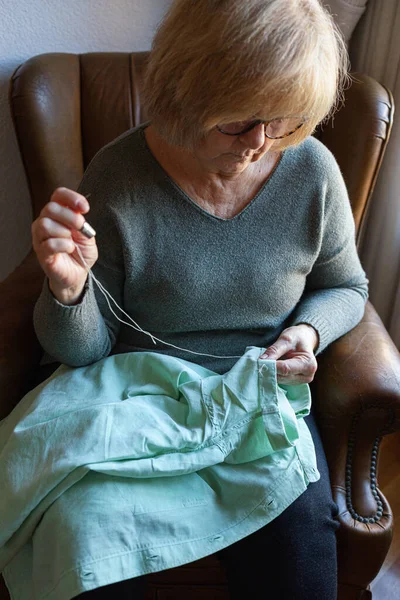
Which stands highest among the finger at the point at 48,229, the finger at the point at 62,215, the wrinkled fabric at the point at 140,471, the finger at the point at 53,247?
the finger at the point at 62,215

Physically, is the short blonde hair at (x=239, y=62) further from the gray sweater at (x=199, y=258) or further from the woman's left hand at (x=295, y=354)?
the woman's left hand at (x=295, y=354)

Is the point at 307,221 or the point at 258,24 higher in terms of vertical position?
the point at 258,24

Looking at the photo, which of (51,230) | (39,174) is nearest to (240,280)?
(51,230)

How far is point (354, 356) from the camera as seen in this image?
1.09m

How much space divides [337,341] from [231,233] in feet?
1.04

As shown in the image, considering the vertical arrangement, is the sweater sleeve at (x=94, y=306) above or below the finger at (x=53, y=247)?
below

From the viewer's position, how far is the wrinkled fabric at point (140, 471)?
0.81 m

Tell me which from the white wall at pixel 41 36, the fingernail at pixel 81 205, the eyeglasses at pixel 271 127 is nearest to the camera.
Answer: the fingernail at pixel 81 205

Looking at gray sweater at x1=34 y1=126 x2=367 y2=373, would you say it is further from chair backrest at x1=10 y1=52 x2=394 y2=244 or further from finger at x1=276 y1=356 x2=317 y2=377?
chair backrest at x1=10 y1=52 x2=394 y2=244

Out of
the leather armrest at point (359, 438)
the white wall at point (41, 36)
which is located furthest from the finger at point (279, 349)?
the white wall at point (41, 36)

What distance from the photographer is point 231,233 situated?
1041 mm

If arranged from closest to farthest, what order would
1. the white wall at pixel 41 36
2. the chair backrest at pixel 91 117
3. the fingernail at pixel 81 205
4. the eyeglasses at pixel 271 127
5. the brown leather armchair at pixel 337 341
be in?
1. the fingernail at pixel 81 205
2. the eyeglasses at pixel 271 127
3. the brown leather armchair at pixel 337 341
4. the chair backrest at pixel 91 117
5. the white wall at pixel 41 36

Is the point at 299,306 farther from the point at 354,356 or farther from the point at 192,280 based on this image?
the point at 192,280

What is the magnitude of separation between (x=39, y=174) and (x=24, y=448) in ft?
2.31
